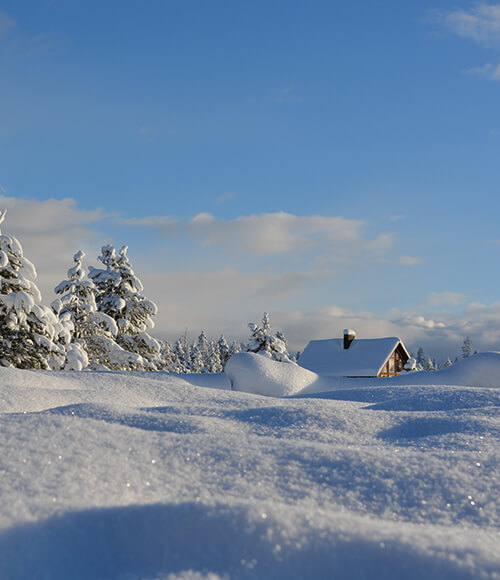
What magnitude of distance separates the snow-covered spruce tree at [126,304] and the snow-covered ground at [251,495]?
1689 cm

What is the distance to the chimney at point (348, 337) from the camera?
104 feet

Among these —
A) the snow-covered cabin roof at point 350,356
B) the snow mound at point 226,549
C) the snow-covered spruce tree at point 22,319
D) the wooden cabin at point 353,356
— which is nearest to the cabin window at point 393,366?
the wooden cabin at point 353,356

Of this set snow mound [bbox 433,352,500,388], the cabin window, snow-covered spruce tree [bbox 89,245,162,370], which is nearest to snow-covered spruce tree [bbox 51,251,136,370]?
snow-covered spruce tree [bbox 89,245,162,370]

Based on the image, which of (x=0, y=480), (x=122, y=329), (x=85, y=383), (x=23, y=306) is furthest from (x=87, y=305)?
(x=0, y=480)

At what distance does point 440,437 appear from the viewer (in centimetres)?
306

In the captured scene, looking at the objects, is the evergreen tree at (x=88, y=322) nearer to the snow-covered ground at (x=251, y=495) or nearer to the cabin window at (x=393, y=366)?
the snow-covered ground at (x=251, y=495)

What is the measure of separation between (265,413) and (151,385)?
2894mm

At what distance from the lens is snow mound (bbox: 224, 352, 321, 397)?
337 inches

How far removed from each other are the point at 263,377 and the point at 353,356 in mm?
22821

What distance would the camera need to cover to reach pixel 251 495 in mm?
1975

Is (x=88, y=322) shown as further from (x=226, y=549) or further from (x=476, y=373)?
(x=226, y=549)

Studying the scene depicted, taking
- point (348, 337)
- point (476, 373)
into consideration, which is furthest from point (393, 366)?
point (476, 373)

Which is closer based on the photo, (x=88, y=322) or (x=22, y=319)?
(x=22, y=319)

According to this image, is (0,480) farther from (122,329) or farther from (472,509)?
(122,329)
